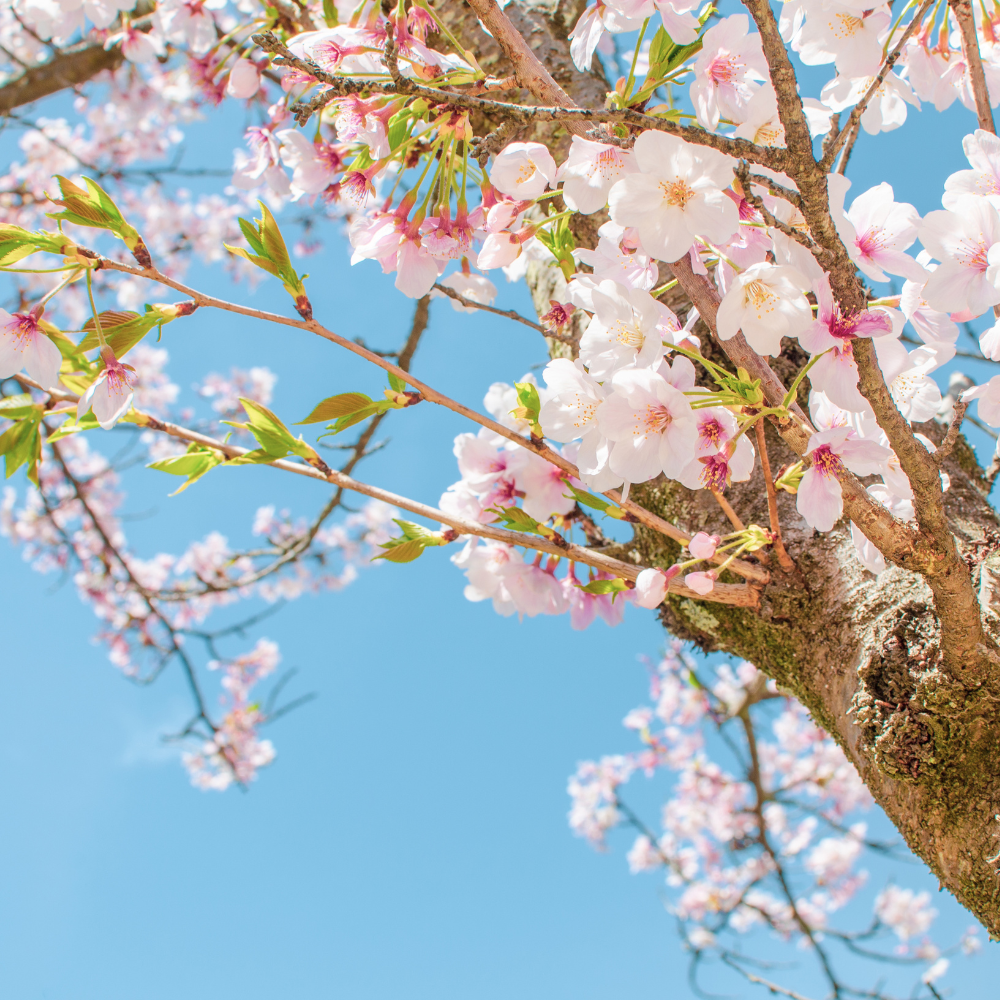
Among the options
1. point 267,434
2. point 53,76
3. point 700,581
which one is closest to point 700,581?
point 700,581

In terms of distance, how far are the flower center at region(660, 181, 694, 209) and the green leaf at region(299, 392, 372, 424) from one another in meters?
0.42

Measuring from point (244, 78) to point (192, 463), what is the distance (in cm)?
93

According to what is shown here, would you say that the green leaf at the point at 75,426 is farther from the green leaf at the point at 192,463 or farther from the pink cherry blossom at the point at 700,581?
the pink cherry blossom at the point at 700,581

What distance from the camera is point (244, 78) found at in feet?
4.76

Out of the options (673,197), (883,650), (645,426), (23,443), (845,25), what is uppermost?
(23,443)

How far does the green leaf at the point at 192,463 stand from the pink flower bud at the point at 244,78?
89 cm

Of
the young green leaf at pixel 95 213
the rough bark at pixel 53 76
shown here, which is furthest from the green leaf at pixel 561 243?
the rough bark at pixel 53 76

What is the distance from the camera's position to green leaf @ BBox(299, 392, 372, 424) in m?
0.90

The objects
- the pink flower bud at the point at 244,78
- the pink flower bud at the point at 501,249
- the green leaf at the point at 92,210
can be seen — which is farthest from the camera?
the pink flower bud at the point at 244,78

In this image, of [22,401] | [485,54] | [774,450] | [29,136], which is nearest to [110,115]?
[29,136]

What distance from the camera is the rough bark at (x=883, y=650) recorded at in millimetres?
894

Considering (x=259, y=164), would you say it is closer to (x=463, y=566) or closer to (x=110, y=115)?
(x=463, y=566)

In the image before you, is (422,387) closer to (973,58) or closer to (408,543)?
(408,543)

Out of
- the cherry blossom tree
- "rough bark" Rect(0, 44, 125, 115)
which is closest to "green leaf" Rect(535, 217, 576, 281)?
the cherry blossom tree
